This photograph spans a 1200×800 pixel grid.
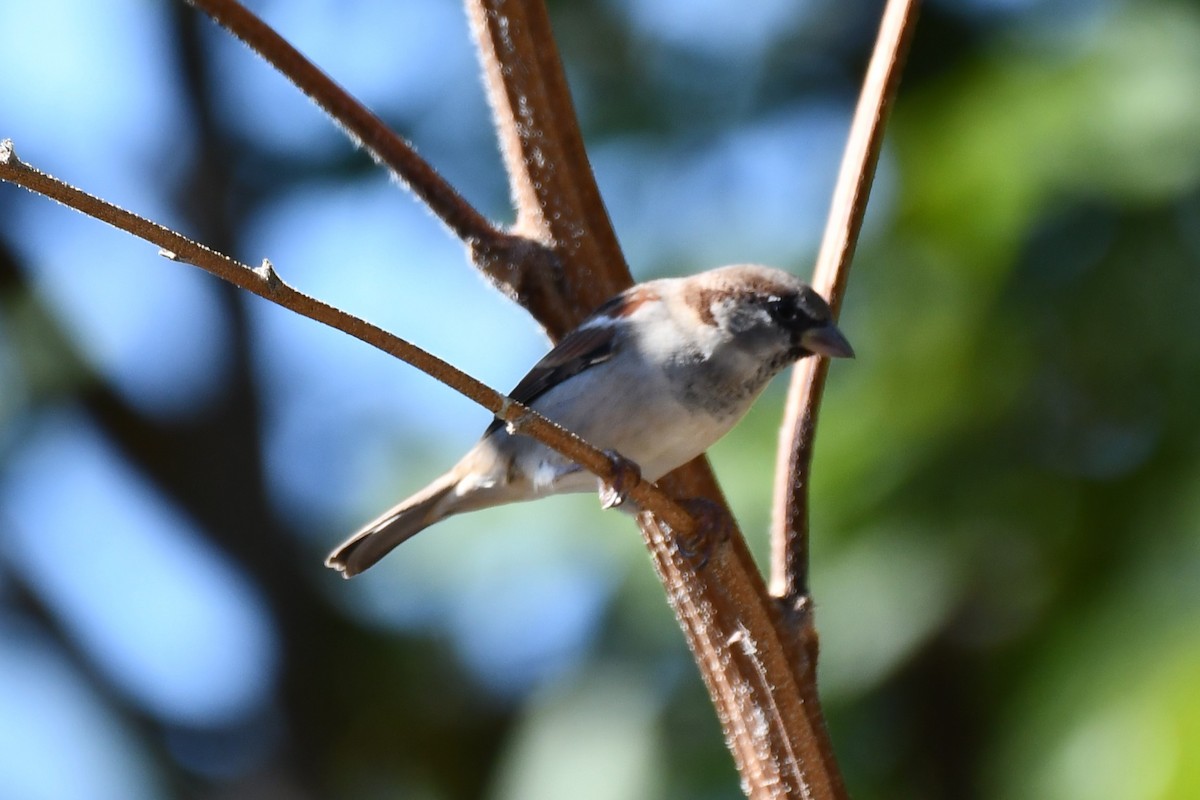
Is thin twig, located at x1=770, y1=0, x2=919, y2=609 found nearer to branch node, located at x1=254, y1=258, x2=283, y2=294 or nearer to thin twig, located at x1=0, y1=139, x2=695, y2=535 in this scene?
thin twig, located at x1=0, y1=139, x2=695, y2=535

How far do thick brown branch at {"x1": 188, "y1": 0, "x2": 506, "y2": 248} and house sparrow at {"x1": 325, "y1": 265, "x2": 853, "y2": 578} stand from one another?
387mm

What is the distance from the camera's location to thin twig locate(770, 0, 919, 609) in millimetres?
1986

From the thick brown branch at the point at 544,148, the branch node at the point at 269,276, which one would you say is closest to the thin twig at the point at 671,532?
the thick brown branch at the point at 544,148

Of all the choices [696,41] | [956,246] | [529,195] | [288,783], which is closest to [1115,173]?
[956,246]

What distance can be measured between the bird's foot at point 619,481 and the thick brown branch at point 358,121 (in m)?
0.43

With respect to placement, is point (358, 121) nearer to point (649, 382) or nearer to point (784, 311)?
point (649, 382)

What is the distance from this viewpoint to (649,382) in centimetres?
274

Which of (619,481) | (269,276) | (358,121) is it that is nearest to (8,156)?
(269,276)

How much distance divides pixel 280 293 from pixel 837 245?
1025 millimetres

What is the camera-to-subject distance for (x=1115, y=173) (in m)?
2.98

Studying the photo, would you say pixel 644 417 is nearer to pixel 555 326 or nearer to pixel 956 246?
pixel 555 326

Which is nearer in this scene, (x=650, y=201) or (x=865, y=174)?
(x=865, y=174)

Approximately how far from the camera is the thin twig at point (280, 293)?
4.20ft

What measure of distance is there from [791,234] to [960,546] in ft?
4.42
